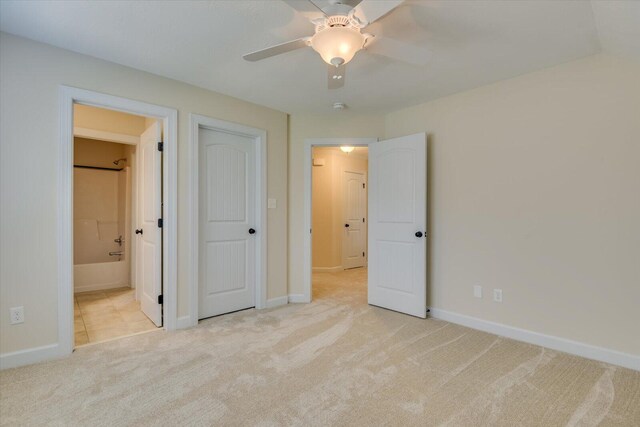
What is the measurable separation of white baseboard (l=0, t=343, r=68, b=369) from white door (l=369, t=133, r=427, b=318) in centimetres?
292

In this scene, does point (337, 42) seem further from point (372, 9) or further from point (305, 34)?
point (305, 34)

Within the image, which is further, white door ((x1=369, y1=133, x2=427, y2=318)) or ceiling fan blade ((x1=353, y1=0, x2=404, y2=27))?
white door ((x1=369, y1=133, x2=427, y2=318))

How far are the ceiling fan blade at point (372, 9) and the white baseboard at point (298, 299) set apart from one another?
2.99 meters

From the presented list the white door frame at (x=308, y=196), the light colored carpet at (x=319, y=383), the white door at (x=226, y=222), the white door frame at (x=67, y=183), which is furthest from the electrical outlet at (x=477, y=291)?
the white door frame at (x=67, y=183)

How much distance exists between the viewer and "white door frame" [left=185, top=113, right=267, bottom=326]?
118 inches

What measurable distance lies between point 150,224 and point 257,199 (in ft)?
3.65

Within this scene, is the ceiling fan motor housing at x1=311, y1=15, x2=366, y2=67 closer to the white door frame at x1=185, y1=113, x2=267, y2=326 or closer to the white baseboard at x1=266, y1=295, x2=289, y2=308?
the white door frame at x1=185, y1=113, x2=267, y2=326

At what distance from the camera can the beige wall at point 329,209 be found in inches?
235

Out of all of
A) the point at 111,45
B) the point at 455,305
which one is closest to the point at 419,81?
the point at 455,305

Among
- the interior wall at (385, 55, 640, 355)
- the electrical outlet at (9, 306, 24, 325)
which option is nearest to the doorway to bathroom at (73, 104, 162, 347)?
the electrical outlet at (9, 306, 24, 325)

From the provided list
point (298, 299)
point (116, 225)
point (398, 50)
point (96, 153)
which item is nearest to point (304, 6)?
point (398, 50)

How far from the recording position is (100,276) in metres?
4.43

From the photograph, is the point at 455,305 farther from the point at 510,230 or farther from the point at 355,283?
the point at 355,283

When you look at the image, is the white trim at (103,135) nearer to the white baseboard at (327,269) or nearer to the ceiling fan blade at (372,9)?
the ceiling fan blade at (372,9)
